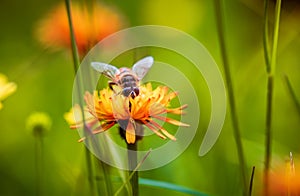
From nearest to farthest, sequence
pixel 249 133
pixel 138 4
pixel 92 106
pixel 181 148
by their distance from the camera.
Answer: pixel 92 106, pixel 181 148, pixel 249 133, pixel 138 4

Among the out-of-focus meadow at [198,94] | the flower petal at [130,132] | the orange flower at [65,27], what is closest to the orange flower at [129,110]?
the flower petal at [130,132]

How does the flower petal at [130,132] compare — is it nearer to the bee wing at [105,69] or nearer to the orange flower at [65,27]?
the bee wing at [105,69]

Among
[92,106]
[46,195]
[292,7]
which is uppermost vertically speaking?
[292,7]

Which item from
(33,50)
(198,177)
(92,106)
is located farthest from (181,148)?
(33,50)

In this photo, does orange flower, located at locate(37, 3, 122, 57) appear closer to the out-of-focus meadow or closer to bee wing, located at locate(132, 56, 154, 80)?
the out-of-focus meadow

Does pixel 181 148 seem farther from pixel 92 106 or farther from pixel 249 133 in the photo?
pixel 92 106

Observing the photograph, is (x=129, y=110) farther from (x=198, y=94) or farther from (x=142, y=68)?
(x=198, y=94)

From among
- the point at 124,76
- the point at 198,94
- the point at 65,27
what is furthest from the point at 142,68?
the point at 198,94

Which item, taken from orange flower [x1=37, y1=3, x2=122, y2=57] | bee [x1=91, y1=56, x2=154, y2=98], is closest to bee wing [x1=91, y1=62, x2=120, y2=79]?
bee [x1=91, y1=56, x2=154, y2=98]
